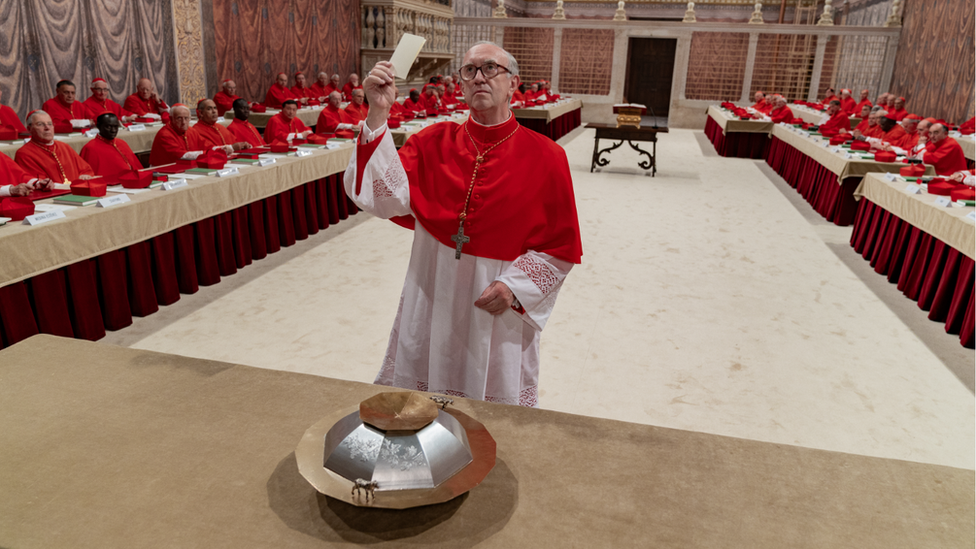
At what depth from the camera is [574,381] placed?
3666 millimetres

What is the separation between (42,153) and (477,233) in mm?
4349

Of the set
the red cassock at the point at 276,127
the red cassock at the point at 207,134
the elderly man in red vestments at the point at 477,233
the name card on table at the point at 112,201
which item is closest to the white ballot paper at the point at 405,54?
the elderly man in red vestments at the point at 477,233

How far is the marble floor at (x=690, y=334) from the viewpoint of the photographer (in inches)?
133

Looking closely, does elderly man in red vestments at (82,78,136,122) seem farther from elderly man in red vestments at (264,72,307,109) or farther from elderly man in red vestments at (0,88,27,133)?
elderly man in red vestments at (264,72,307,109)

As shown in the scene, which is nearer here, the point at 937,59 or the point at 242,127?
the point at 242,127

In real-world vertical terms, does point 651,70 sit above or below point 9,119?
above

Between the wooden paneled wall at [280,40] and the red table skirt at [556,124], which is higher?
the wooden paneled wall at [280,40]

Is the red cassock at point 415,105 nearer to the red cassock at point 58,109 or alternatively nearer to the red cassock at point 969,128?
the red cassock at point 58,109

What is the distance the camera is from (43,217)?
11.3 feet

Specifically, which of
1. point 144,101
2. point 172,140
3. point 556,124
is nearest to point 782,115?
point 556,124

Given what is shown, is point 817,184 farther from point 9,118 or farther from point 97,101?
point 9,118

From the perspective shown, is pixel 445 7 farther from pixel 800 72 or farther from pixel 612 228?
pixel 612 228

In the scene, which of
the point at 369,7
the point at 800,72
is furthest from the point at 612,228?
the point at 800,72

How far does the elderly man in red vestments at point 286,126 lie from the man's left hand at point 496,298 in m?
5.88
